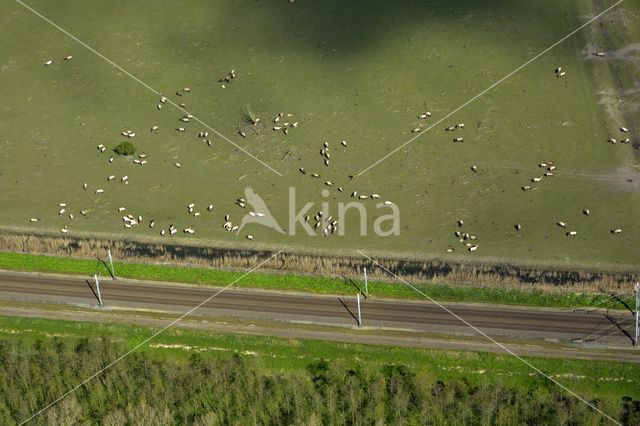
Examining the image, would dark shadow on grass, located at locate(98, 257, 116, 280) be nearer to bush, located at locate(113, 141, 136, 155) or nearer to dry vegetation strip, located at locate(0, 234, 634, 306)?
dry vegetation strip, located at locate(0, 234, 634, 306)

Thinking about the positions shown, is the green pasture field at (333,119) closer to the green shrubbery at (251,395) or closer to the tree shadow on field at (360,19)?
the tree shadow on field at (360,19)

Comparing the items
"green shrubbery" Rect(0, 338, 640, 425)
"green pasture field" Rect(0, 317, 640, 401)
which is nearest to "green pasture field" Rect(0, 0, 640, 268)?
"green pasture field" Rect(0, 317, 640, 401)

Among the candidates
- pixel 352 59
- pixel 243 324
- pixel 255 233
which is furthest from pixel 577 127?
pixel 243 324

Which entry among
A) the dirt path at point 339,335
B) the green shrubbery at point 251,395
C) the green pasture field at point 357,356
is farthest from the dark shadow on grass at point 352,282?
the green shrubbery at point 251,395

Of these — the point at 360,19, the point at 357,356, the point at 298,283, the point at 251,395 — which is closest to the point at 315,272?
the point at 298,283

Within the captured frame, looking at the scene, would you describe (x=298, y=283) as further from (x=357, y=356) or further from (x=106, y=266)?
(x=106, y=266)

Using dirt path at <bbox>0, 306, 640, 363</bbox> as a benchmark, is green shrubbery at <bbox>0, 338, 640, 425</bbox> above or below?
below

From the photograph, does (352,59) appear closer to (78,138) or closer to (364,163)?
(364,163)
